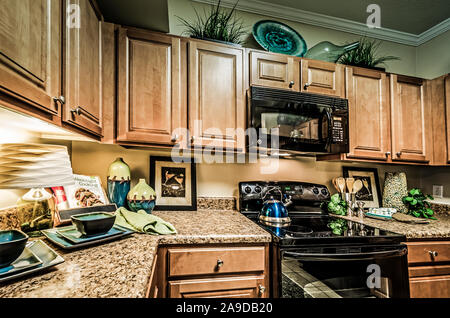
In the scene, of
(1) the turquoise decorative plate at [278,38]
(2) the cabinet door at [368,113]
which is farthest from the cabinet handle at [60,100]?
(2) the cabinet door at [368,113]

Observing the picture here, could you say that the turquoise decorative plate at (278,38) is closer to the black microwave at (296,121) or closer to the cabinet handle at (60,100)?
the black microwave at (296,121)

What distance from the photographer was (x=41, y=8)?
71 cm

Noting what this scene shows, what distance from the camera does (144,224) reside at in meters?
1.07

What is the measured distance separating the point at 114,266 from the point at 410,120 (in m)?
2.43

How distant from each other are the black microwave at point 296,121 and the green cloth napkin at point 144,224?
30.7 inches

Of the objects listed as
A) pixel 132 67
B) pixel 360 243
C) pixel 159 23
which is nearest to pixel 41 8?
pixel 132 67

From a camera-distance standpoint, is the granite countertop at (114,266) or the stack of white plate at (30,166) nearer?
the granite countertop at (114,266)

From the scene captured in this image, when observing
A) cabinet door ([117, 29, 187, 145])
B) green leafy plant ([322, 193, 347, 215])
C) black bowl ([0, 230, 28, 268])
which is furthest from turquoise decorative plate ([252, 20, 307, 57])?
black bowl ([0, 230, 28, 268])

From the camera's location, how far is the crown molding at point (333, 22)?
195cm

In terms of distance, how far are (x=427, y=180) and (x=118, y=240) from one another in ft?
9.55

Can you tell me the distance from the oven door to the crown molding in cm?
207

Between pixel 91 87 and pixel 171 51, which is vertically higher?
pixel 171 51

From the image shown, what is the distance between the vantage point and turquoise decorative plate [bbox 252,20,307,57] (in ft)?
5.73
